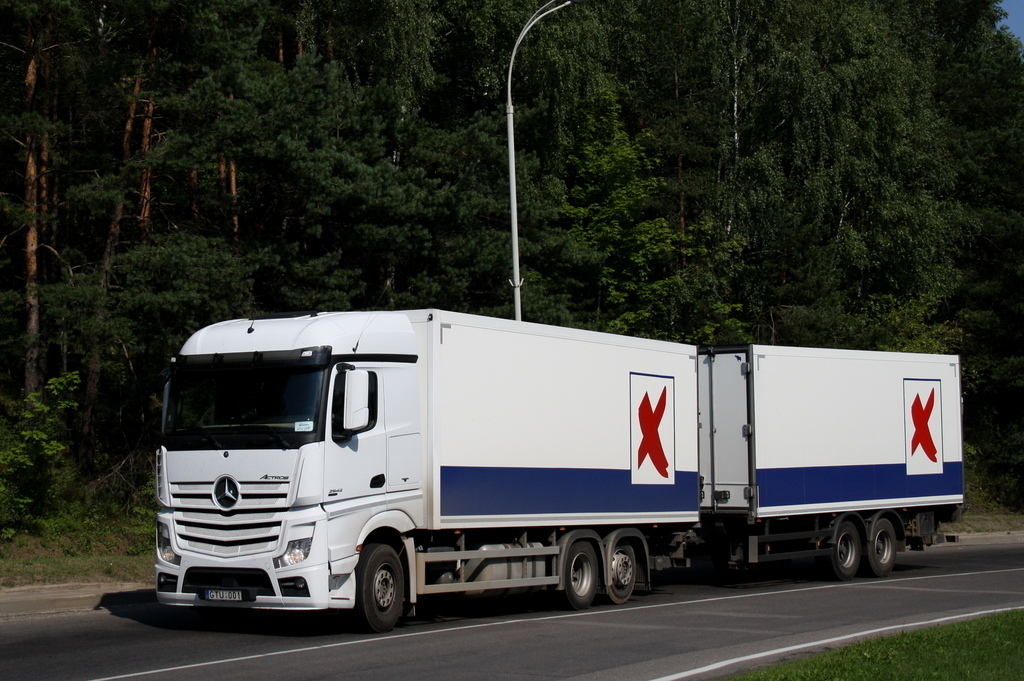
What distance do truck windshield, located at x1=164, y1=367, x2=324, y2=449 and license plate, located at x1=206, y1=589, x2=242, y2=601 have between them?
144 cm

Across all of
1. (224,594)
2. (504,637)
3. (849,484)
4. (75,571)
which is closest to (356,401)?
(224,594)

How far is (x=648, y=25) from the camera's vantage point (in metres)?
43.9

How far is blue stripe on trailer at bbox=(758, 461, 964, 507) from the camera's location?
719 inches

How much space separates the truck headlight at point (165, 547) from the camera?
40.7ft

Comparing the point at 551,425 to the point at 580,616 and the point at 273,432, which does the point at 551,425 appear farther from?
the point at 273,432

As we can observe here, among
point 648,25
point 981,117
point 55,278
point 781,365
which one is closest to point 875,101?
point 648,25

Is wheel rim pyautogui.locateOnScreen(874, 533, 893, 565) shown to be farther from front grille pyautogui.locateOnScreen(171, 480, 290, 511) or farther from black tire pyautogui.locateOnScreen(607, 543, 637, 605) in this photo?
front grille pyautogui.locateOnScreen(171, 480, 290, 511)

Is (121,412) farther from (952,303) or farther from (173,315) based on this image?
(952,303)

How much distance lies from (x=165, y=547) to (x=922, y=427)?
45.3 feet

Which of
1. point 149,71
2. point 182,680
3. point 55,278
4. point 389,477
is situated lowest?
point 182,680

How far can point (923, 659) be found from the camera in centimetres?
1007

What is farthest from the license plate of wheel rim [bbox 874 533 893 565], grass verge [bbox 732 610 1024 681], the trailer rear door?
wheel rim [bbox 874 533 893 565]

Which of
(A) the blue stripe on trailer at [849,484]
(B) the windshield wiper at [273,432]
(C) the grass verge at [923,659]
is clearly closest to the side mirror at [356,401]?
(B) the windshield wiper at [273,432]

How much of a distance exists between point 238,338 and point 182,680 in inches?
163
